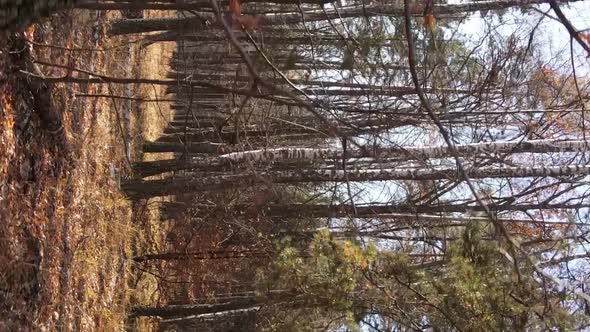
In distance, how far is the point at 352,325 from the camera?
556cm

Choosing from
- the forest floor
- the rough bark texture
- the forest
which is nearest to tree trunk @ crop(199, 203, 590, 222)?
the forest

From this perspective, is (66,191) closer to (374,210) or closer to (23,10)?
(23,10)

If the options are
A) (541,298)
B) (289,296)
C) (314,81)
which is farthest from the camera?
(314,81)

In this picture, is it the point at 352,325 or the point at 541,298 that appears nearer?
the point at 541,298

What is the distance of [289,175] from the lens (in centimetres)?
794

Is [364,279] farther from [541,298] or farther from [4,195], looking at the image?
[4,195]

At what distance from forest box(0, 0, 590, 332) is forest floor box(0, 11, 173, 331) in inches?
1.0

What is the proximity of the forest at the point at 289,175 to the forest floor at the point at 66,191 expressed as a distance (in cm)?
3

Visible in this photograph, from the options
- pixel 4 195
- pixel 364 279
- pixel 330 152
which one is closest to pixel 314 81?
pixel 330 152

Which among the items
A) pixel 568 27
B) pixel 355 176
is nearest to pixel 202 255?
pixel 355 176

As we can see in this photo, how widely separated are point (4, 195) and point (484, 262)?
3.72 meters

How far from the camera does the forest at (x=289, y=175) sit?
4988mm

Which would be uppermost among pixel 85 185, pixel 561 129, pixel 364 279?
pixel 561 129

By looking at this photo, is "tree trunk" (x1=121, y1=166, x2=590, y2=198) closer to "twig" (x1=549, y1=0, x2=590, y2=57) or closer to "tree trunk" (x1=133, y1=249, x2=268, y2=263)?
"tree trunk" (x1=133, y1=249, x2=268, y2=263)
